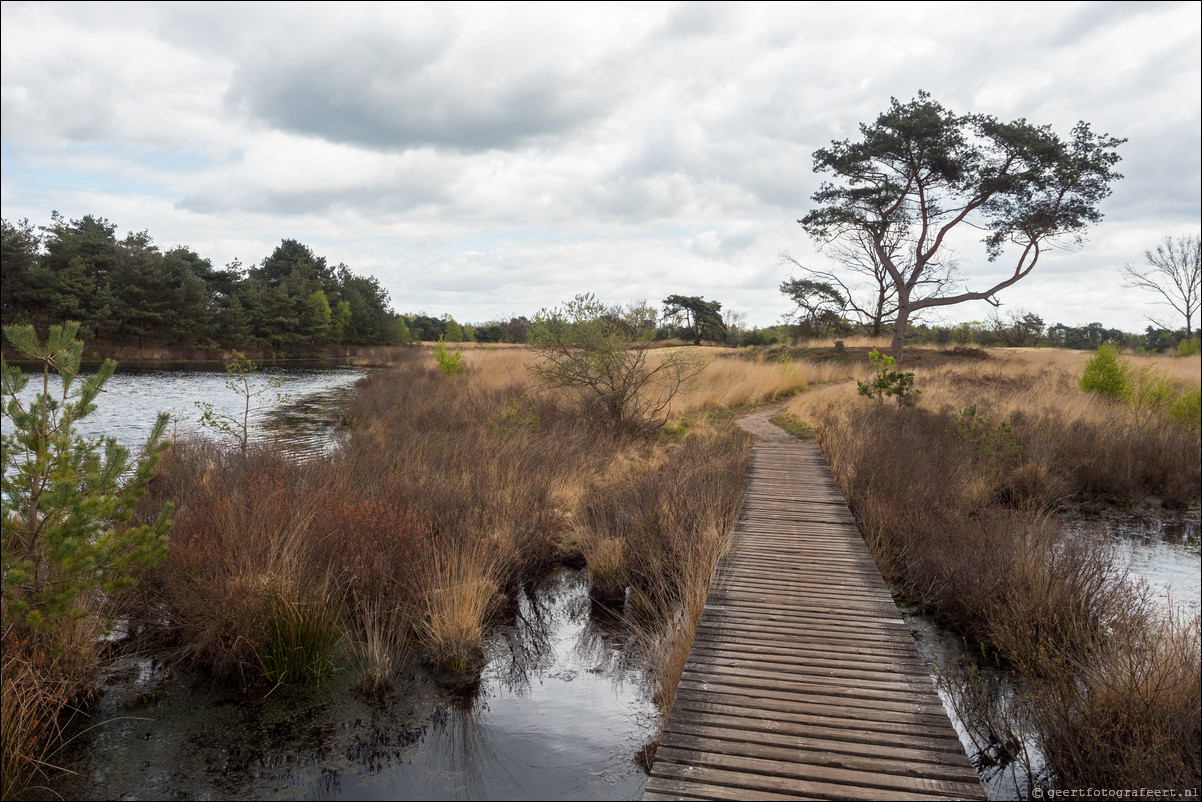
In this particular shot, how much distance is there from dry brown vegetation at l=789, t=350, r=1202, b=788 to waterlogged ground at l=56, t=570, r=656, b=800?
2.83 meters

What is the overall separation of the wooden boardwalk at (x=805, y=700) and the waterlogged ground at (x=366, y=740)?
83 cm

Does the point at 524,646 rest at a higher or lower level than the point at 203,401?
lower

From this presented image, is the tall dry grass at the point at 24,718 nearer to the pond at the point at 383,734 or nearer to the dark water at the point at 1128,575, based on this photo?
the pond at the point at 383,734

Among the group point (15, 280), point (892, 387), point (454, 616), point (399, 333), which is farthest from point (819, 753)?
point (399, 333)

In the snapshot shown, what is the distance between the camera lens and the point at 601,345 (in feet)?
43.2

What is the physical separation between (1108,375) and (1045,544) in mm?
13659

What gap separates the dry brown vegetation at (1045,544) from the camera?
13.4 ft

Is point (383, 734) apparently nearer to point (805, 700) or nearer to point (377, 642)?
point (377, 642)

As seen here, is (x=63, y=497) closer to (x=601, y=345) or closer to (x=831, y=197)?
(x=601, y=345)

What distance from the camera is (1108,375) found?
16.9 m

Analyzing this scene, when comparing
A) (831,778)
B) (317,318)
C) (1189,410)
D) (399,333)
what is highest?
(317,318)

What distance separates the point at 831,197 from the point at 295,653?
25.0m

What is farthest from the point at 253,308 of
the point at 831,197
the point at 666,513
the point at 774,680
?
the point at 774,680

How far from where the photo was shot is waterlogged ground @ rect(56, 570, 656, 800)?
13.4ft
